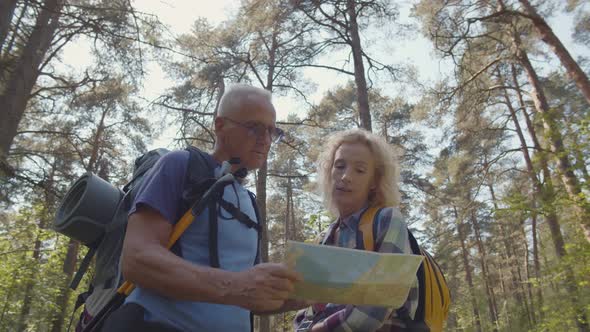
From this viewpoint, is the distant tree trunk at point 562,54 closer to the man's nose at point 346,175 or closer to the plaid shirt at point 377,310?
the man's nose at point 346,175

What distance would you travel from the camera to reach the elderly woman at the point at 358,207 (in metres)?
1.68

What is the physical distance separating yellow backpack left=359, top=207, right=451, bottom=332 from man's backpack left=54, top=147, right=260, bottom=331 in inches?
22.0

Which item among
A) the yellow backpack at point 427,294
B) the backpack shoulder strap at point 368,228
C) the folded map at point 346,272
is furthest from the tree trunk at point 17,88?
the folded map at point 346,272

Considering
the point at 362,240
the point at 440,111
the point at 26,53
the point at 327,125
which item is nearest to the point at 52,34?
the point at 26,53

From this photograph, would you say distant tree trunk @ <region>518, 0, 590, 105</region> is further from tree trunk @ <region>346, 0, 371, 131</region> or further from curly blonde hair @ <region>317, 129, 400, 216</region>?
curly blonde hair @ <region>317, 129, 400, 216</region>

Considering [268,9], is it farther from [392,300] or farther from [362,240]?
[392,300]

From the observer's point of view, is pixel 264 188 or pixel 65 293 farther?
pixel 65 293

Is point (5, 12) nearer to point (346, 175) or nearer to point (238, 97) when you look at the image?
point (238, 97)

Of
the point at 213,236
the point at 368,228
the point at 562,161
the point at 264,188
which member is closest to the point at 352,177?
the point at 368,228

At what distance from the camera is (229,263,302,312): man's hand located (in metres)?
1.05

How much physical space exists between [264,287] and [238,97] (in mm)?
960

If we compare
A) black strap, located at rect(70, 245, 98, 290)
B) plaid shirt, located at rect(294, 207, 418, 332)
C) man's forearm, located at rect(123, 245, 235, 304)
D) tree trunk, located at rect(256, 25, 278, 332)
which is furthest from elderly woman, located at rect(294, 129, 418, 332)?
tree trunk, located at rect(256, 25, 278, 332)

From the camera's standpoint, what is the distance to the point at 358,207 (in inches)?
85.2

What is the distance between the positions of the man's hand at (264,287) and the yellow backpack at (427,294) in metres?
0.78
